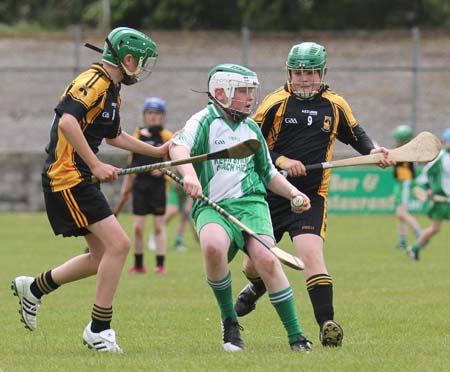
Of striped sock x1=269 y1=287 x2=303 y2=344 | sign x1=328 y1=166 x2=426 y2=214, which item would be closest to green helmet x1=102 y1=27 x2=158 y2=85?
striped sock x1=269 y1=287 x2=303 y2=344

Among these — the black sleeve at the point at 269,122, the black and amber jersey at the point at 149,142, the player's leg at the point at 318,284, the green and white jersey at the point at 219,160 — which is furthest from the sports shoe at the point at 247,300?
the black and amber jersey at the point at 149,142

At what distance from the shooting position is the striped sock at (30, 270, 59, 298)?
24.2 feet

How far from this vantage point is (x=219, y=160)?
683 cm

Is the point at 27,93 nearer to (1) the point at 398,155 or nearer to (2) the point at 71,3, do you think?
(2) the point at 71,3

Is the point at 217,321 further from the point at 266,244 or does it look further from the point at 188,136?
the point at 188,136

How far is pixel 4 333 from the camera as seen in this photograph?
26.2 ft

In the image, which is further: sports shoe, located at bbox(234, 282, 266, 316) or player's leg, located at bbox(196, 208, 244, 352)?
sports shoe, located at bbox(234, 282, 266, 316)

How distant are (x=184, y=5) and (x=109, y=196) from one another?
13689mm

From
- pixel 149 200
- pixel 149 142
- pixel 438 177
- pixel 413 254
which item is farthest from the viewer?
pixel 438 177

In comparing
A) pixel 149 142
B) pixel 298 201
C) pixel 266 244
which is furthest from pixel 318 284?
pixel 149 142

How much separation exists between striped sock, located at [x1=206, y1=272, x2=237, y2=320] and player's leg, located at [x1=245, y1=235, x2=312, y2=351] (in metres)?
0.23

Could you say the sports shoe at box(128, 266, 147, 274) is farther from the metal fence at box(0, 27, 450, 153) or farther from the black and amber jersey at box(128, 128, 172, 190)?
the metal fence at box(0, 27, 450, 153)

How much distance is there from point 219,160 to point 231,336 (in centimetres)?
113

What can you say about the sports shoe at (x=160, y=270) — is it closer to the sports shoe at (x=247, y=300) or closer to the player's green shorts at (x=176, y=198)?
the player's green shorts at (x=176, y=198)
